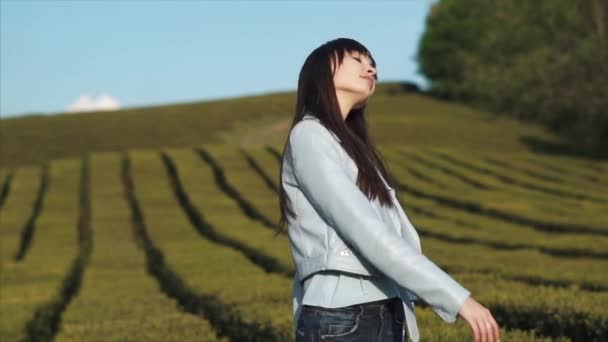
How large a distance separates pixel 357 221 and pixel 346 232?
58 millimetres

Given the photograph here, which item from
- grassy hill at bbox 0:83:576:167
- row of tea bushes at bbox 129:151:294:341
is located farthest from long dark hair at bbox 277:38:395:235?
grassy hill at bbox 0:83:576:167

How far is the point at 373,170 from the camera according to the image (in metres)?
3.59

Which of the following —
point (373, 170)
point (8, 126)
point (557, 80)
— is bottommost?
point (8, 126)

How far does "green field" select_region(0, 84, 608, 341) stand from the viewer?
1099 centimetres

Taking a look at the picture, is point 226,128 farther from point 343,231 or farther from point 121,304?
point 343,231

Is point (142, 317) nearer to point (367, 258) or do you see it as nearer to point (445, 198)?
point (367, 258)

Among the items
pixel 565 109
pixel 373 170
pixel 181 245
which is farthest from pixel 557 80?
pixel 373 170

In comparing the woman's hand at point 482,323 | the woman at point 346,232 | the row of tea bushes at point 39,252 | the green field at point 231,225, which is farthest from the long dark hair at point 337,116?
the row of tea bushes at point 39,252

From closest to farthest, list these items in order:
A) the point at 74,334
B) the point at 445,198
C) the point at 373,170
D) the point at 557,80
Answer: the point at 373,170, the point at 74,334, the point at 445,198, the point at 557,80

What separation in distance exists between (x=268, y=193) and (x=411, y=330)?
3487 cm

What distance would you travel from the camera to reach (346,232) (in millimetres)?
3348

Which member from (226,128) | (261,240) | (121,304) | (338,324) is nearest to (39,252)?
(261,240)

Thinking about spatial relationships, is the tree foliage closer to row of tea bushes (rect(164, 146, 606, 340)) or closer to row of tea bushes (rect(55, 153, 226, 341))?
row of tea bushes (rect(164, 146, 606, 340))

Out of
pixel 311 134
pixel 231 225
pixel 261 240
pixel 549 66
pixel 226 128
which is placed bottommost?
pixel 226 128
